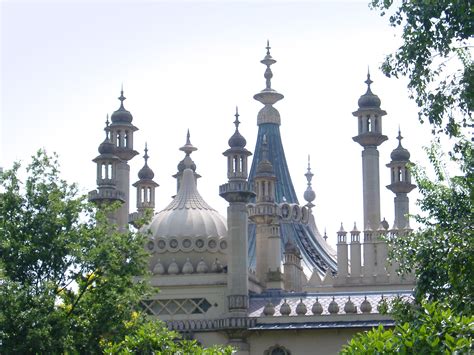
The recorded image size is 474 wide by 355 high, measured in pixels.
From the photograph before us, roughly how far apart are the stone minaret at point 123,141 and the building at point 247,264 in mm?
47

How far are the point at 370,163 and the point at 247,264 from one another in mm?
13653

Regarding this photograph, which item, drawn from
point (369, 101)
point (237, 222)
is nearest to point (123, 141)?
point (237, 222)

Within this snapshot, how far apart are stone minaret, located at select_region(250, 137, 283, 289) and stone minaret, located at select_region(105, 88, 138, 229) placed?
632 centimetres

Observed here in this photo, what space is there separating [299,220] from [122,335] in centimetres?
3254

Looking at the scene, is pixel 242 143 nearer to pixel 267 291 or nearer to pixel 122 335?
pixel 267 291

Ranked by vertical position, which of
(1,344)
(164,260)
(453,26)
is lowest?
(1,344)

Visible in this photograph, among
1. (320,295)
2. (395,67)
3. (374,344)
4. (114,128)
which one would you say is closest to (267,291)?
(320,295)

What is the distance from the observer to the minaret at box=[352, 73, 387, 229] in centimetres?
6324

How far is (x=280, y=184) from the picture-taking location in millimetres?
71312

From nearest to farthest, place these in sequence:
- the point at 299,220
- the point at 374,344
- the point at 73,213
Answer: the point at 374,344
the point at 73,213
the point at 299,220

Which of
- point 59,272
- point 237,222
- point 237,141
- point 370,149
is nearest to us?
point 59,272

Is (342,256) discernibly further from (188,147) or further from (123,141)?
(123,141)

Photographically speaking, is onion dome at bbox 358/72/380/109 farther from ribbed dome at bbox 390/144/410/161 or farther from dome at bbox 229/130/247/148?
dome at bbox 229/130/247/148

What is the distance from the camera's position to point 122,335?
38.2 meters
